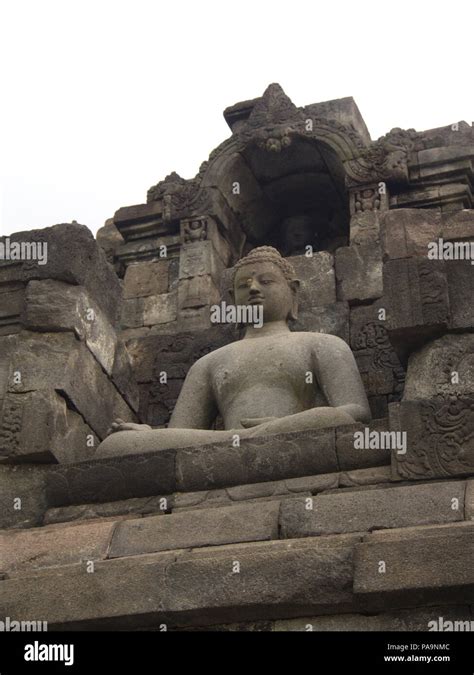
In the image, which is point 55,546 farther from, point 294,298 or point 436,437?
point 294,298

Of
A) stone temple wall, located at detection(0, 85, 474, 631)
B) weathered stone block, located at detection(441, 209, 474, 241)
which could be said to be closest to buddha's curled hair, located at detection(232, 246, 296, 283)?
stone temple wall, located at detection(0, 85, 474, 631)

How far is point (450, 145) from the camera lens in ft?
51.3

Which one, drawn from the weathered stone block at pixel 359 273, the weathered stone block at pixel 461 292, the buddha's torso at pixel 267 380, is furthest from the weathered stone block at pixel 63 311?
the weathered stone block at pixel 461 292

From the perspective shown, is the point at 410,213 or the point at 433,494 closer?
the point at 433,494

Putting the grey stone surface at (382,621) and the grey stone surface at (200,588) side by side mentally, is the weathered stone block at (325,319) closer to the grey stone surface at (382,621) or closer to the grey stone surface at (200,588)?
the grey stone surface at (200,588)

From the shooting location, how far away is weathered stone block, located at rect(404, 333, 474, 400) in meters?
9.62

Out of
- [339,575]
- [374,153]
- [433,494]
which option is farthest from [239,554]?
[374,153]

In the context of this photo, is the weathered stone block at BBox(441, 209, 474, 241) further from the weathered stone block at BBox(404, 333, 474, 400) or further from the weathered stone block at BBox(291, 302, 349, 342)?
the weathered stone block at BBox(291, 302, 349, 342)

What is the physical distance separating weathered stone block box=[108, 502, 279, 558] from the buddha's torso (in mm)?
2031

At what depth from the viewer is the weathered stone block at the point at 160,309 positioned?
49.5ft

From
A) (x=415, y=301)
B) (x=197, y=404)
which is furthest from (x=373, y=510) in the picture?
(x=197, y=404)

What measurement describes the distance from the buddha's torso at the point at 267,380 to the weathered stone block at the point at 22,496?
1762mm
